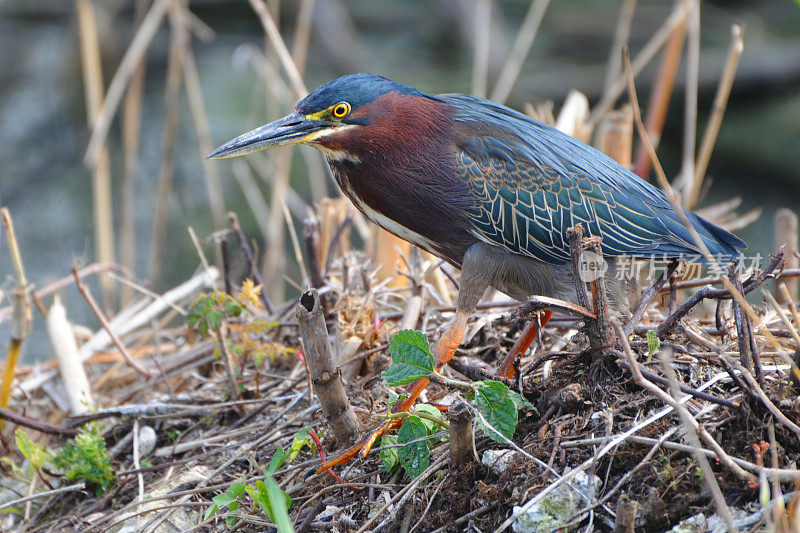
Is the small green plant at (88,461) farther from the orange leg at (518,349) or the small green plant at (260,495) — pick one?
the orange leg at (518,349)

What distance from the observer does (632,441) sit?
1.94 metres

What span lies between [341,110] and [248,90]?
531cm

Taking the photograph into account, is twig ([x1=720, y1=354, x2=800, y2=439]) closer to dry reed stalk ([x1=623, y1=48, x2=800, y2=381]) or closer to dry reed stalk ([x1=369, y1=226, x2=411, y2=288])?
dry reed stalk ([x1=623, y1=48, x2=800, y2=381])

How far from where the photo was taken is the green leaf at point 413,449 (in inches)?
82.1

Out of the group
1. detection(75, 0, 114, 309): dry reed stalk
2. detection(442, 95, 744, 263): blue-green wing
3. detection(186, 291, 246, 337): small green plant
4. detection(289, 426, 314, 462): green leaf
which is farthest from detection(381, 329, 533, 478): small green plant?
detection(75, 0, 114, 309): dry reed stalk

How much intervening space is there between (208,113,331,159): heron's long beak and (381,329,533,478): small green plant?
0.89 m

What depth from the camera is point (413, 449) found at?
2.11m

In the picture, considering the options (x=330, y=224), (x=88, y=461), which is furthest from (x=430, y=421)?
(x=330, y=224)

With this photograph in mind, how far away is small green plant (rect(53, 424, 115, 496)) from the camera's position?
2557 mm

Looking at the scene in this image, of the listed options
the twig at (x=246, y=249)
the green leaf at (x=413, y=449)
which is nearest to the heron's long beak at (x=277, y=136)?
the twig at (x=246, y=249)

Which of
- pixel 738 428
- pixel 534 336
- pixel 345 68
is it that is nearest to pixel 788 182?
pixel 345 68

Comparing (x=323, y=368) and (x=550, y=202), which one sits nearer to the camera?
(x=323, y=368)

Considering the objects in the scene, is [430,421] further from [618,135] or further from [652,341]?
[618,135]

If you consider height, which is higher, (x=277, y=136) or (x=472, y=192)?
(x=277, y=136)
